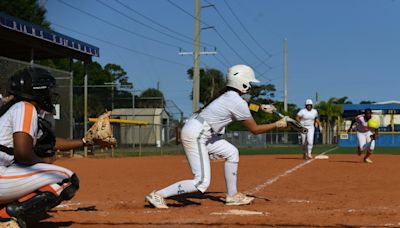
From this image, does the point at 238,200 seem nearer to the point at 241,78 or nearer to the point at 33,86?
the point at 241,78

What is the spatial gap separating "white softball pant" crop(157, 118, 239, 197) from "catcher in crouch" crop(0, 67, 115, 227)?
2094 mm

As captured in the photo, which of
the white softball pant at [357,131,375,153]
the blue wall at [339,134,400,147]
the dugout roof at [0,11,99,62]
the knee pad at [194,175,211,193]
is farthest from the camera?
the blue wall at [339,134,400,147]

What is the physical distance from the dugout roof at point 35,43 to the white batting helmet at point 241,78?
42.8 ft

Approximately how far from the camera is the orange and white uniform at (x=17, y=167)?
14.7 feet

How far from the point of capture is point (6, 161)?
15.1 feet

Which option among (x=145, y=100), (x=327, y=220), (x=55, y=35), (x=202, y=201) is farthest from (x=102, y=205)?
(x=145, y=100)

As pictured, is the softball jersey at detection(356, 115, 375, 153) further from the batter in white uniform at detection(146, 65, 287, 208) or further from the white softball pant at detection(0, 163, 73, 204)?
the white softball pant at detection(0, 163, 73, 204)

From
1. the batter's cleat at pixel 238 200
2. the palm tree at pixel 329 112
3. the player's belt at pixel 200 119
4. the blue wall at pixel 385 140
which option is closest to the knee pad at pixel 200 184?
the batter's cleat at pixel 238 200

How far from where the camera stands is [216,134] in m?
7.02

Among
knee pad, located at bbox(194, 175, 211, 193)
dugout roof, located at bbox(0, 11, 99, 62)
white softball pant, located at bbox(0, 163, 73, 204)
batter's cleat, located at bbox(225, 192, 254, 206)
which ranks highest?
dugout roof, located at bbox(0, 11, 99, 62)

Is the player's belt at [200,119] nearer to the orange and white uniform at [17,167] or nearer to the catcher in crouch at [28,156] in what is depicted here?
the catcher in crouch at [28,156]

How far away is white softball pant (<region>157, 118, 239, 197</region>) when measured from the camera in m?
6.70

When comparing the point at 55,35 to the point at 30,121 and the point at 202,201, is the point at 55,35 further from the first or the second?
the point at 30,121

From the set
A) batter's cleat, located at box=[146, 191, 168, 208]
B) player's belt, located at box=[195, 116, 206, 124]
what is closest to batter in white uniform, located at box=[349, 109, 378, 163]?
player's belt, located at box=[195, 116, 206, 124]
